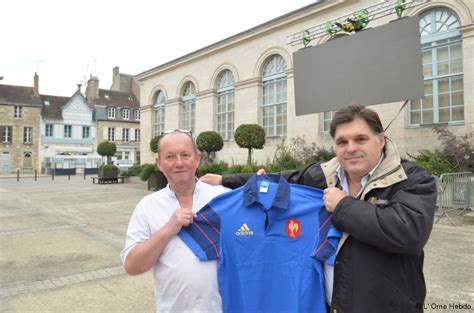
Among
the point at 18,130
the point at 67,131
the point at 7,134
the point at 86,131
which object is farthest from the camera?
the point at 86,131

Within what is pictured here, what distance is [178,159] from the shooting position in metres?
1.94

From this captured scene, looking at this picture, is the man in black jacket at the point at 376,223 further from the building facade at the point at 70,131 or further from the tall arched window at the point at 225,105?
the building facade at the point at 70,131

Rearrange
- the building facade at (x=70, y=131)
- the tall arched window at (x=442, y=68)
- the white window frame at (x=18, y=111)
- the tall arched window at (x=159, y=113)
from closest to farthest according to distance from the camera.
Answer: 1. the tall arched window at (x=442, y=68)
2. the tall arched window at (x=159, y=113)
3. the white window frame at (x=18, y=111)
4. the building facade at (x=70, y=131)

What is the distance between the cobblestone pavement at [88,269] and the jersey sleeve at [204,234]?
231 centimetres

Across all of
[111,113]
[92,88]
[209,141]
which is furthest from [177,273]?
[92,88]

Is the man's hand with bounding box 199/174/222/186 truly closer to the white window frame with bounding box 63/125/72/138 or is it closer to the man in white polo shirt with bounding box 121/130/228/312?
the man in white polo shirt with bounding box 121/130/228/312

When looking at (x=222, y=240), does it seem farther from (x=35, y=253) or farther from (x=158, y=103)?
(x=158, y=103)

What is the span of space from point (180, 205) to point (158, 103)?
27630 mm

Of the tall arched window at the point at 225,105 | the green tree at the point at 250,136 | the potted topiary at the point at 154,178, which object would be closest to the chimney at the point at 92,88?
the tall arched window at the point at 225,105

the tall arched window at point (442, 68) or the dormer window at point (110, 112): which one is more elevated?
the dormer window at point (110, 112)

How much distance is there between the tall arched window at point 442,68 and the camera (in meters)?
12.8

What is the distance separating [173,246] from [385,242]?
40.2 inches

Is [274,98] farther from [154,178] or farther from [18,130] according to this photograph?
[18,130]

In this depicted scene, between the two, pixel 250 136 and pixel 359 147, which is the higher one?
pixel 250 136
